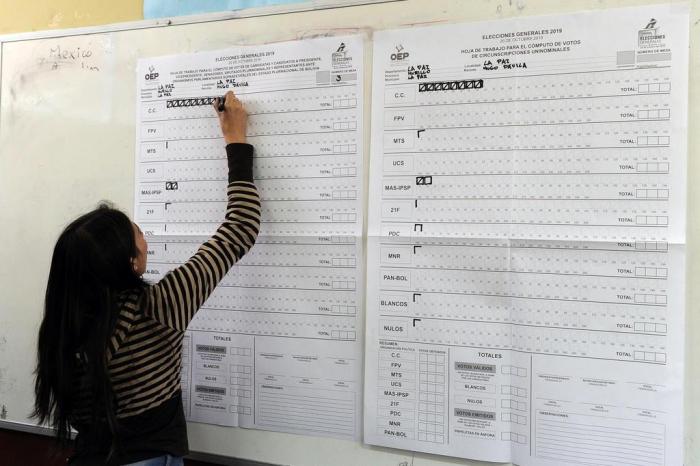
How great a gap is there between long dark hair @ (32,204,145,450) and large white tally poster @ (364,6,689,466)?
46 centimetres

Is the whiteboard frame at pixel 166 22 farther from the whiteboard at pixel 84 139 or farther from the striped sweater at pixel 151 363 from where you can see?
the striped sweater at pixel 151 363

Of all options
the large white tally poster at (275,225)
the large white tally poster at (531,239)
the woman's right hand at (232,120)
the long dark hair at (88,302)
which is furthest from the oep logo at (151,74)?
the large white tally poster at (531,239)

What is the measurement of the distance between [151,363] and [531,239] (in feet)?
2.37

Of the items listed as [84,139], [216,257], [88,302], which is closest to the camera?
[88,302]

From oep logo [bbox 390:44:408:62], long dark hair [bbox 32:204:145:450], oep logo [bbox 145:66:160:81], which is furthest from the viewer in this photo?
oep logo [bbox 145:66:160:81]

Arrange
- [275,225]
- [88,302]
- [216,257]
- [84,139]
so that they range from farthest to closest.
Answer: [84,139]
[275,225]
[216,257]
[88,302]

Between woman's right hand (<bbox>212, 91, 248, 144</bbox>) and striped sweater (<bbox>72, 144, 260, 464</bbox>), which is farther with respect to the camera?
woman's right hand (<bbox>212, 91, 248, 144</bbox>)

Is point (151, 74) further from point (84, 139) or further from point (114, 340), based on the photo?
point (114, 340)

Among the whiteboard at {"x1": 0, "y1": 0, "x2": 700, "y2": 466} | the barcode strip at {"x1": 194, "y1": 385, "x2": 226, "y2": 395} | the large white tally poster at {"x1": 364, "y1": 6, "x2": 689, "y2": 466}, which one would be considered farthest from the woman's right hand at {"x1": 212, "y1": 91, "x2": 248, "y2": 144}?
the barcode strip at {"x1": 194, "y1": 385, "x2": 226, "y2": 395}

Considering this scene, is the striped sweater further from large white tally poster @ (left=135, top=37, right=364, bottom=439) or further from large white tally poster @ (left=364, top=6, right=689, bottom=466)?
large white tally poster @ (left=364, top=6, right=689, bottom=466)

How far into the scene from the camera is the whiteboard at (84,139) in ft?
3.12

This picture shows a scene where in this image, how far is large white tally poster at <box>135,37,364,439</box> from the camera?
94cm

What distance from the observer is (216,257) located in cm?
86

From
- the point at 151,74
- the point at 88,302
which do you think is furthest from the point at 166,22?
the point at 88,302
